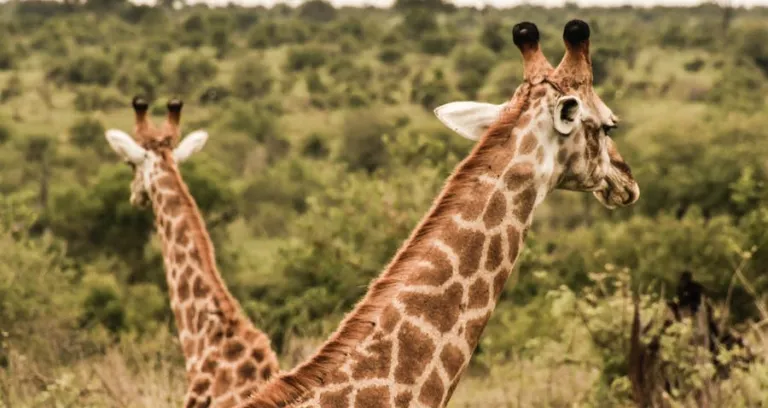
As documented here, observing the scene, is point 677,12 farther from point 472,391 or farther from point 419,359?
point 419,359

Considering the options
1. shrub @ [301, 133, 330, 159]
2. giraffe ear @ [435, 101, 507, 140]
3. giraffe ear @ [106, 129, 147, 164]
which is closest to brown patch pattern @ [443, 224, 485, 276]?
giraffe ear @ [435, 101, 507, 140]

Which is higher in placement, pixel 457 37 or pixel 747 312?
pixel 457 37

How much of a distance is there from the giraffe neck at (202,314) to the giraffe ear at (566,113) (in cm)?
248

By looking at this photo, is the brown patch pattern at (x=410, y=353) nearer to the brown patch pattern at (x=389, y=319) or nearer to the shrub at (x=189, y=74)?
the brown patch pattern at (x=389, y=319)

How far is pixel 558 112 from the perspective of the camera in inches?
151

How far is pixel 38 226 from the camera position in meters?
21.2

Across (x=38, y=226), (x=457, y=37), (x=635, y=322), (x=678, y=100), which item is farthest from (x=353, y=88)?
(x=635, y=322)

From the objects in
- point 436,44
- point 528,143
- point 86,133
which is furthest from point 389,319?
point 436,44

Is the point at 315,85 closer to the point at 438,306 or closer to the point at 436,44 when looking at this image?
the point at 436,44

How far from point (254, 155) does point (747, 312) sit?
24.7 meters

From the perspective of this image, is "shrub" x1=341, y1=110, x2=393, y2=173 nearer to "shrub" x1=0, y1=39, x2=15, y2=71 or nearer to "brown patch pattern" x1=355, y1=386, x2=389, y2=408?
"shrub" x1=0, y1=39, x2=15, y2=71

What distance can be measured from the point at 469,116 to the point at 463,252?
48 cm

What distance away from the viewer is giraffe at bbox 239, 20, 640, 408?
3.49 metres

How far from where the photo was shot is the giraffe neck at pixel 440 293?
11.4 feet
